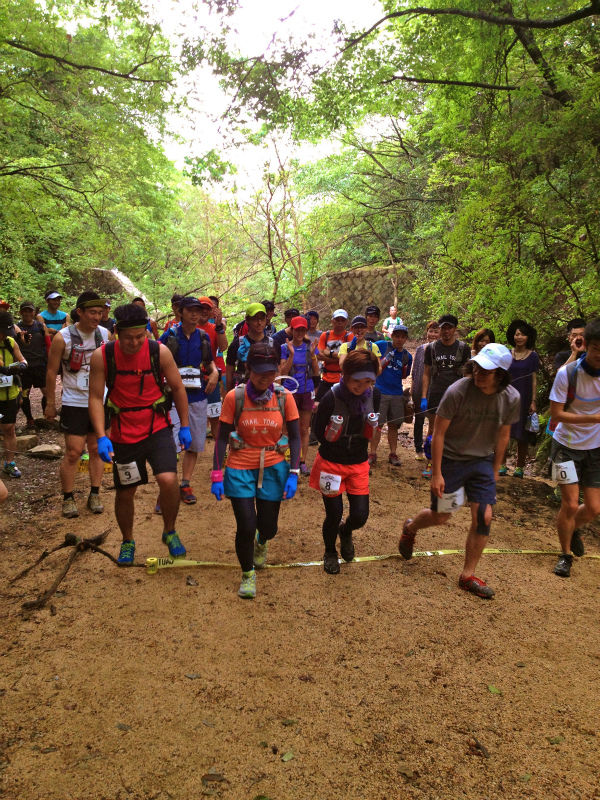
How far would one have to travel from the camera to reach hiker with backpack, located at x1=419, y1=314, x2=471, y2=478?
6.77m

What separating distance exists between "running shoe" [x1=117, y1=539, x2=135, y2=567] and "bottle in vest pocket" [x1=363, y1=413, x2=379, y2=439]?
2245 millimetres

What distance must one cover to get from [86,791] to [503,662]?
254 cm

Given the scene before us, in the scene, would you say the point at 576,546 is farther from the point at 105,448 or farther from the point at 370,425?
the point at 105,448

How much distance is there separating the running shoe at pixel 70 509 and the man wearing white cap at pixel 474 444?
12.4 ft

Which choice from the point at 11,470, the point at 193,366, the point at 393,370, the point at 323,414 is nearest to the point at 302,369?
the point at 393,370

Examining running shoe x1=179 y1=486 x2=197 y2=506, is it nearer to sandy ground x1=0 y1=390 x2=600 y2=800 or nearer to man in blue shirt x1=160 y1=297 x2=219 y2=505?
man in blue shirt x1=160 y1=297 x2=219 y2=505

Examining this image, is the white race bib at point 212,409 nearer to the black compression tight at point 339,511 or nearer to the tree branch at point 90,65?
the black compression tight at point 339,511

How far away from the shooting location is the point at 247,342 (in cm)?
636

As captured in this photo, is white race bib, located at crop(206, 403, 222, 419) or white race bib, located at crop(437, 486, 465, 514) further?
white race bib, located at crop(206, 403, 222, 419)

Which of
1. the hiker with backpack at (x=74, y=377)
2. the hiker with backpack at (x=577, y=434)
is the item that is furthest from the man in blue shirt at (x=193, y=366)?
the hiker with backpack at (x=577, y=434)

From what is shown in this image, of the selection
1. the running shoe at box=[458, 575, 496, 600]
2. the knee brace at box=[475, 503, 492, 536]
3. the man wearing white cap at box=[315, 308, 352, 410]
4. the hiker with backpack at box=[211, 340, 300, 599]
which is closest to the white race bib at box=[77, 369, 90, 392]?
the hiker with backpack at box=[211, 340, 300, 599]

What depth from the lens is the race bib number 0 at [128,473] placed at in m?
3.88

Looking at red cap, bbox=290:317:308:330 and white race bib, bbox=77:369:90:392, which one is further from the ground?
red cap, bbox=290:317:308:330

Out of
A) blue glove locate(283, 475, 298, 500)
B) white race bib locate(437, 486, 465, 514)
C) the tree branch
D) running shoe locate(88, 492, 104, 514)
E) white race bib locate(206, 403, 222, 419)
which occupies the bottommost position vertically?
running shoe locate(88, 492, 104, 514)
